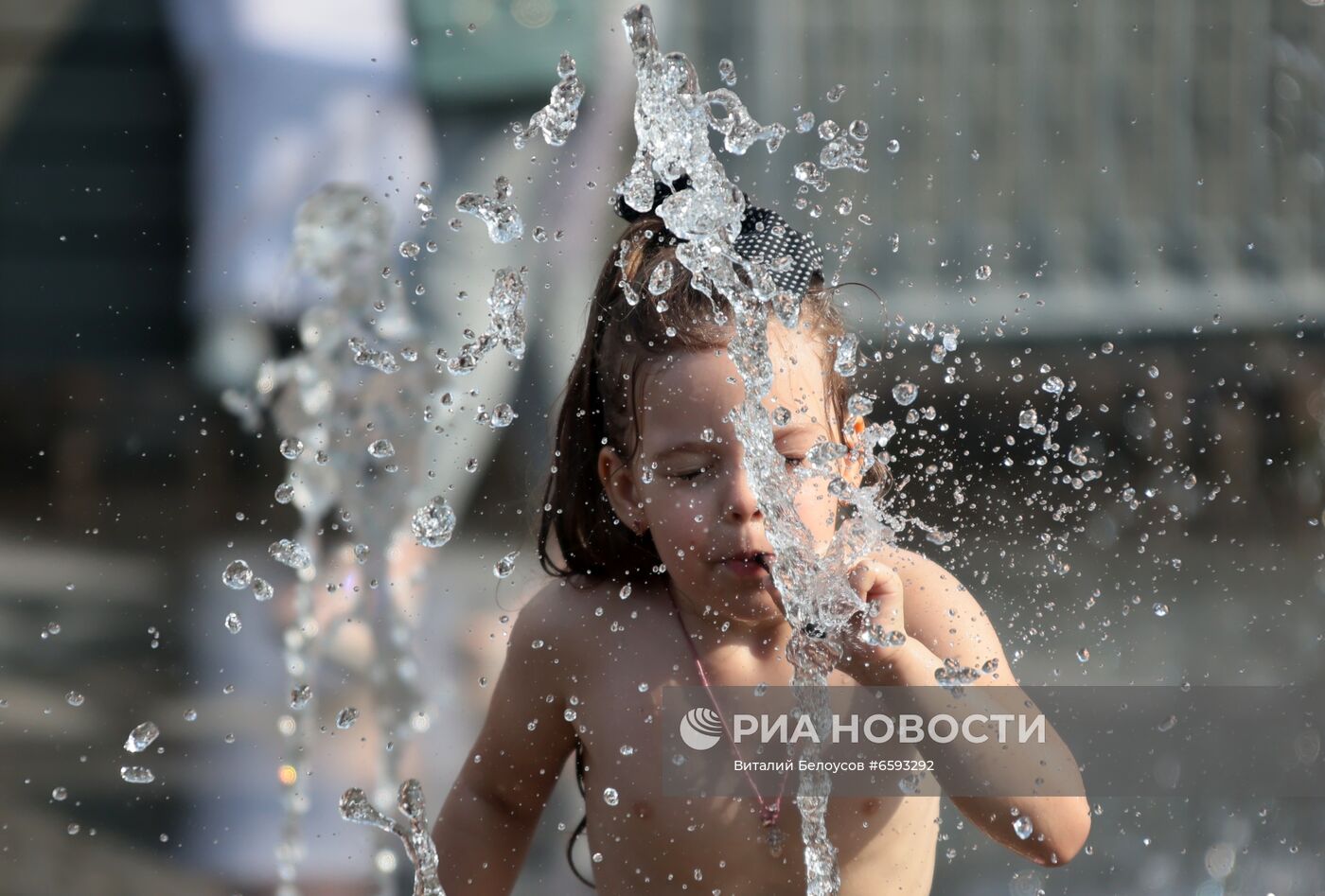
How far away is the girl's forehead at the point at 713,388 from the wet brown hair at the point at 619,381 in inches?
0.6

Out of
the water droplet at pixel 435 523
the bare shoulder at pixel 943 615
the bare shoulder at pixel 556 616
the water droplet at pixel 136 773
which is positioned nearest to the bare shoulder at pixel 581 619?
the bare shoulder at pixel 556 616

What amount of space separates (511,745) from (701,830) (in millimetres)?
203

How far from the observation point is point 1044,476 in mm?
4176

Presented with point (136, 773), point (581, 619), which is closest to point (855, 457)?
point (581, 619)

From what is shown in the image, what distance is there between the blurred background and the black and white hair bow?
0.22m

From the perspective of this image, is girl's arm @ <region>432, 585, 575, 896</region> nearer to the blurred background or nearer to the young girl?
the young girl

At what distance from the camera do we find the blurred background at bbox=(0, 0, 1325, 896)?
2.47 meters

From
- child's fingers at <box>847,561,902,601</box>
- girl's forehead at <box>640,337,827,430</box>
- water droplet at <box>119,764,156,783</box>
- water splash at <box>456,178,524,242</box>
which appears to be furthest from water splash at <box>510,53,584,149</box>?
water droplet at <box>119,764,156,783</box>

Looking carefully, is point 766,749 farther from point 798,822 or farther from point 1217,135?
point 1217,135

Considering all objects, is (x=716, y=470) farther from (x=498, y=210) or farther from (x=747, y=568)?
(x=498, y=210)

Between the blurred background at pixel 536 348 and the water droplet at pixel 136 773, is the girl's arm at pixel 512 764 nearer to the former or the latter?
the blurred background at pixel 536 348

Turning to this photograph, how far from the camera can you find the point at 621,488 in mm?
1297

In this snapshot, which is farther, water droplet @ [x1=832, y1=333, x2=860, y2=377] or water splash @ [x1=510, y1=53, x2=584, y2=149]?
water splash @ [x1=510, y1=53, x2=584, y2=149]

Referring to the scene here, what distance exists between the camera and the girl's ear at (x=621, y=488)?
128 centimetres
